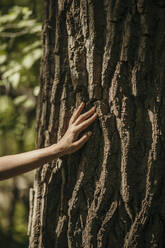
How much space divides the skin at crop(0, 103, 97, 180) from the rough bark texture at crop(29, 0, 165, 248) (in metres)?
0.06

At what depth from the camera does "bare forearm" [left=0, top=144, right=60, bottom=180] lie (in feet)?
5.03

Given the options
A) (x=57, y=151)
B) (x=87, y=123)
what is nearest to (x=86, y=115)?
(x=87, y=123)

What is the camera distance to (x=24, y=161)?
5.07ft

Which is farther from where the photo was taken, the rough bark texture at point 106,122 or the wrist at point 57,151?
the wrist at point 57,151

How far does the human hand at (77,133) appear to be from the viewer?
5.11 feet

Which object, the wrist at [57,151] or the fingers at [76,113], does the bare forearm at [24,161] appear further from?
the fingers at [76,113]

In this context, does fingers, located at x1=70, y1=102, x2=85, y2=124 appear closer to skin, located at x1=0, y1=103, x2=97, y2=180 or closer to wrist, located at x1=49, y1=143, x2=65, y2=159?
skin, located at x1=0, y1=103, x2=97, y2=180

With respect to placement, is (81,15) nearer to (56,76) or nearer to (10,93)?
(56,76)

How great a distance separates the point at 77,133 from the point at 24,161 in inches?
13.3

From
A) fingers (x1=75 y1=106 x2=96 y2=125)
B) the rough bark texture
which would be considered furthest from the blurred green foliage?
fingers (x1=75 y1=106 x2=96 y2=125)

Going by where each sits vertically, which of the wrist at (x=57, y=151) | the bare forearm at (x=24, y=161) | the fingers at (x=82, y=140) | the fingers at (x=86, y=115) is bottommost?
→ the bare forearm at (x=24, y=161)

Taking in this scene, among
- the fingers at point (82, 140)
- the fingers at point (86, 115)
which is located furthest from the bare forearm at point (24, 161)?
the fingers at point (86, 115)

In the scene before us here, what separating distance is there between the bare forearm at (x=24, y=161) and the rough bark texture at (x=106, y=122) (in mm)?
149

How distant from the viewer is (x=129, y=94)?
1.50 metres
